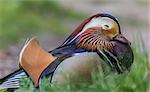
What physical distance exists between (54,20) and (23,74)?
4.81 m

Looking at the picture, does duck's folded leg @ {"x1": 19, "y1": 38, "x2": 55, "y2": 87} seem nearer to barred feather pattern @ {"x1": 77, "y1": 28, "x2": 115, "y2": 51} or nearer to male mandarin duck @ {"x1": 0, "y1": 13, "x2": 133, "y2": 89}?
male mandarin duck @ {"x1": 0, "y1": 13, "x2": 133, "y2": 89}

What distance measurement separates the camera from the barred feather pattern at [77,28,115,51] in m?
3.66

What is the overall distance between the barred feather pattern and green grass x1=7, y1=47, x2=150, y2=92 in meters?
0.15

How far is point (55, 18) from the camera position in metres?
8.59

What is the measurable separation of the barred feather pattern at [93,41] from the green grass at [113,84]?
154 mm

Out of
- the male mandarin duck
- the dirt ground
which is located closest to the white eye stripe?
the male mandarin duck

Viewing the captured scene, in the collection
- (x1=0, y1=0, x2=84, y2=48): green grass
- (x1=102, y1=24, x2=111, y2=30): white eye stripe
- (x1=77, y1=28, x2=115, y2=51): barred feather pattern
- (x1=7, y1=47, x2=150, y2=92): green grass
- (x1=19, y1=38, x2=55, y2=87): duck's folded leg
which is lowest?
(x1=7, y1=47, x2=150, y2=92): green grass

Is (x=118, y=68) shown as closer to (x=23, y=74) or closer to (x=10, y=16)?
(x=23, y=74)

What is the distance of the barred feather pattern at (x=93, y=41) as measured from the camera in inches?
144

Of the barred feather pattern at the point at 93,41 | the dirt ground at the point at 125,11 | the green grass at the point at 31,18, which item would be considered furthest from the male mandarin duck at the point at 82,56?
the dirt ground at the point at 125,11

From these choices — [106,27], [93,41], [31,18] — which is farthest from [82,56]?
[31,18]

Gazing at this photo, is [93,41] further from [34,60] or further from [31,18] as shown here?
[31,18]

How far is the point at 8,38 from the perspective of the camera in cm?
704

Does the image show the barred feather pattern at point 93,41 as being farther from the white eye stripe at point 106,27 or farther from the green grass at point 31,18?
the green grass at point 31,18
